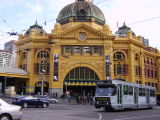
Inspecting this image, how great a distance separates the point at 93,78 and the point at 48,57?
41.0 ft

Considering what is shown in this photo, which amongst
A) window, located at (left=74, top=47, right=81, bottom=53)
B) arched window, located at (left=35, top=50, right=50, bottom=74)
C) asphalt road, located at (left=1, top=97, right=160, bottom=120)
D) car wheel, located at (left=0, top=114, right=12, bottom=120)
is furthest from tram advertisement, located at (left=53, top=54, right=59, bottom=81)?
car wheel, located at (left=0, top=114, right=12, bottom=120)

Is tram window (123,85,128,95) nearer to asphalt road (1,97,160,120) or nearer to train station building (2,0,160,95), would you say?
asphalt road (1,97,160,120)

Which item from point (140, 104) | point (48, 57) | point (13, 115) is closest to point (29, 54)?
point (48, 57)

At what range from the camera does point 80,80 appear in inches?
2247

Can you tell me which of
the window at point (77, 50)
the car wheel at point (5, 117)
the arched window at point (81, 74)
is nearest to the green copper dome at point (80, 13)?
the window at point (77, 50)

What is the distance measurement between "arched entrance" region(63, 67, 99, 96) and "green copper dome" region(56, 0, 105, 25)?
14.5 metres

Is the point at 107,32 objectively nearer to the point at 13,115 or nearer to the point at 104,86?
the point at 104,86

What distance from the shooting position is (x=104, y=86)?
84.2 feet

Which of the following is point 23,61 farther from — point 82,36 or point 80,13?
point 80,13

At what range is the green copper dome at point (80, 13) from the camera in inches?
2559

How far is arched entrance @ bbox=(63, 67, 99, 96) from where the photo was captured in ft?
187

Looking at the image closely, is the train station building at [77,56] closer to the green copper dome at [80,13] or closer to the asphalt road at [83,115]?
the green copper dome at [80,13]

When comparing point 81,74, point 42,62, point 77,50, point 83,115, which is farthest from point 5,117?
point 42,62

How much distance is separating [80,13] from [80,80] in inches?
733
